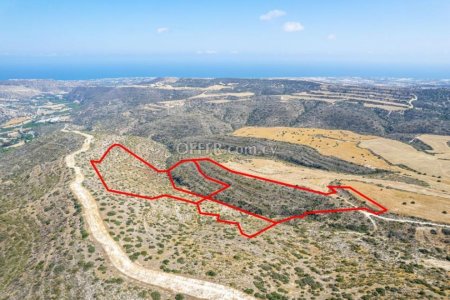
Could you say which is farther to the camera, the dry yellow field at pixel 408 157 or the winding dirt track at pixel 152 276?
the dry yellow field at pixel 408 157

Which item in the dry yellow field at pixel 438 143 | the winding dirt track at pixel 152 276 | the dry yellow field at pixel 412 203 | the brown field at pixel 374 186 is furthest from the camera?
the dry yellow field at pixel 438 143

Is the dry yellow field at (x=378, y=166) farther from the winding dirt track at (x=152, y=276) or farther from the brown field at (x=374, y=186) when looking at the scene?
the winding dirt track at (x=152, y=276)

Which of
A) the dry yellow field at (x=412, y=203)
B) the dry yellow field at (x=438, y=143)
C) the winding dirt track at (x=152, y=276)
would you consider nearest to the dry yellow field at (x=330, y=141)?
the dry yellow field at (x=438, y=143)

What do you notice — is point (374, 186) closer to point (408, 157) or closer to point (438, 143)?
point (408, 157)

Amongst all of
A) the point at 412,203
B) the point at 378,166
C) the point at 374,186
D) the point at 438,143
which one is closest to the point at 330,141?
the point at 378,166

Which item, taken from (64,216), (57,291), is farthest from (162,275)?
(64,216)

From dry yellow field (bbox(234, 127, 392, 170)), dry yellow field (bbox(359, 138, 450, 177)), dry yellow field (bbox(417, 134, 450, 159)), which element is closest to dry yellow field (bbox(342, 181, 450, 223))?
dry yellow field (bbox(359, 138, 450, 177))

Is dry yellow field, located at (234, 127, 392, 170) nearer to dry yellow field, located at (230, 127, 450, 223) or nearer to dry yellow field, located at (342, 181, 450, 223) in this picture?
dry yellow field, located at (230, 127, 450, 223)

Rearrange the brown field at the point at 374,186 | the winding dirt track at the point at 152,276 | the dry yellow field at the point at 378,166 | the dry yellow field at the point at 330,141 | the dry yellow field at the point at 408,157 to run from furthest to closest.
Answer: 1. the dry yellow field at the point at 330,141
2. the dry yellow field at the point at 408,157
3. the dry yellow field at the point at 378,166
4. the brown field at the point at 374,186
5. the winding dirt track at the point at 152,276

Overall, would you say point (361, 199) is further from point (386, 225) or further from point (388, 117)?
point (388, 117)
